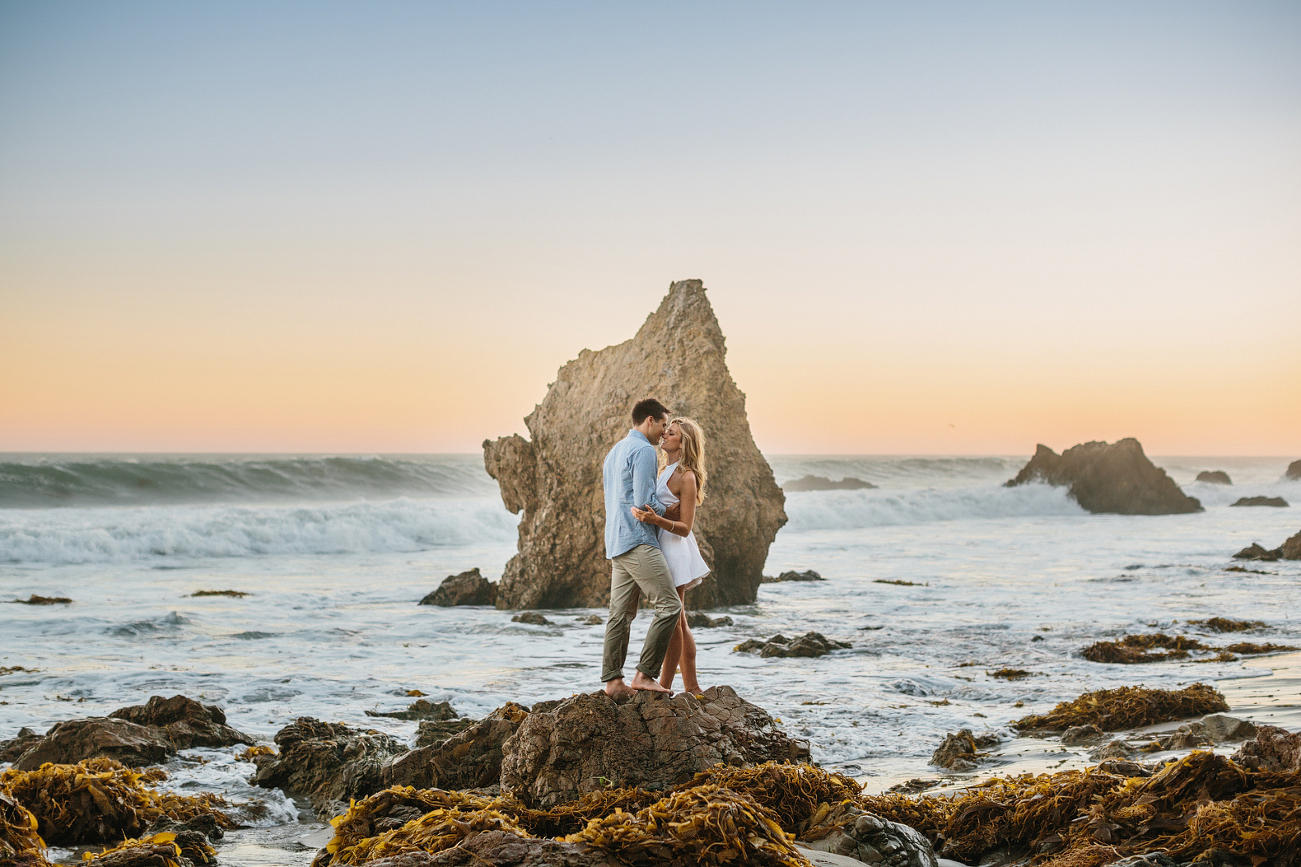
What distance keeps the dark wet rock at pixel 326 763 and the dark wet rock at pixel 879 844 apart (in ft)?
9.35

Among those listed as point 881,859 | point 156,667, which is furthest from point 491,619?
point 881,859

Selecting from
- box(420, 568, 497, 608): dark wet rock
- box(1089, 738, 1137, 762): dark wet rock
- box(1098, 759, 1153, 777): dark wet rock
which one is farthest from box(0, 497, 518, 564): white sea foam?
box(1098, 759, 1153, 777): dark wet rock

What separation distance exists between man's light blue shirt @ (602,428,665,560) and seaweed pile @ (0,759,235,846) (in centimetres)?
280

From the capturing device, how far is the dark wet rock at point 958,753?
20.8 ft

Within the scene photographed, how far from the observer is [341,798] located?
231 inches

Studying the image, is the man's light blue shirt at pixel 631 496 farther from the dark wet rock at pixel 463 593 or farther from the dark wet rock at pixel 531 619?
the dark wet rock at pixel 463 593

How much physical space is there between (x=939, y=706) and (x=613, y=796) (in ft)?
14.8

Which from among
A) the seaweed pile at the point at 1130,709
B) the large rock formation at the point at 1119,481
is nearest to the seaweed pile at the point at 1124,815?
the seaweed pile at the point at 1130,709

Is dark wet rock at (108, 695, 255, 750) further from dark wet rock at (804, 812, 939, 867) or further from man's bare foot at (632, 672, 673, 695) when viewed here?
dark wet rock at (804, 812, 939, 867)

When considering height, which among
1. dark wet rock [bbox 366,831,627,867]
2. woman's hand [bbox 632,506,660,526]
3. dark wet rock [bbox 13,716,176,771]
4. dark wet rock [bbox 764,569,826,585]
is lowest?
dark wet rock [bbox 764,569,826,585]

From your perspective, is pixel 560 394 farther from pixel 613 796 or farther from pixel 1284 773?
pixel 1284 773

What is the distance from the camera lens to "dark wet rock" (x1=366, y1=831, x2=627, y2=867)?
3.49 meters

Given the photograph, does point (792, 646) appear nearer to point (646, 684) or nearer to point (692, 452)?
point (692, 452)

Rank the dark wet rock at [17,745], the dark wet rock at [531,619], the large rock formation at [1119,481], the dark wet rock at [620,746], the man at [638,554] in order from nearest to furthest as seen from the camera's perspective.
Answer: the dark wet rock at [620,746] < the man at [638,554] < the dark wet rock at [17,745] < the dark wet rock at [531,619] < the large rock formation at [1119,481]
